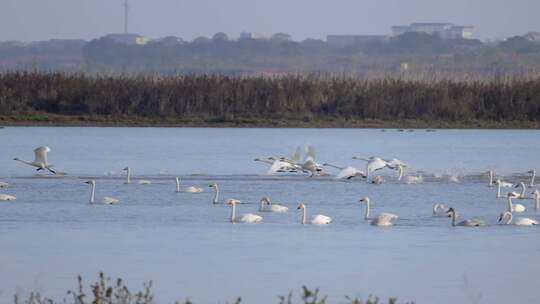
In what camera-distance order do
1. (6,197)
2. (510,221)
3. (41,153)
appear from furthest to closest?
1. (41,153)
2. (6,197)
3. (510,221)

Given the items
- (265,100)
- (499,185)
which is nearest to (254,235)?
(499,185)

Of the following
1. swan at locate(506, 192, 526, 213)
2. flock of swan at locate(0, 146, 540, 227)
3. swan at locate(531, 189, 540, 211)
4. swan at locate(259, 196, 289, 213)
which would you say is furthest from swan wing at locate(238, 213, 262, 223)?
swan at locate(531, 189, 540, 211)

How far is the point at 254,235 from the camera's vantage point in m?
17.1

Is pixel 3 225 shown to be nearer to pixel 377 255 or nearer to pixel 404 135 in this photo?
pixel 377 255

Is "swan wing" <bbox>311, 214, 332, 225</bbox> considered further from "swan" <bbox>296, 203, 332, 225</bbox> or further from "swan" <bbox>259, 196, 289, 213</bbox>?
"swan" <bbox>259, 196, 289, 213</bbox>

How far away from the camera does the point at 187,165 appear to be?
97.1 feet

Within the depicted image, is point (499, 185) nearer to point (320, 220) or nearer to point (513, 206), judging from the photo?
point (513, 206)

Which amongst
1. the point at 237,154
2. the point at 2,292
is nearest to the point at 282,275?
the point at 2,292

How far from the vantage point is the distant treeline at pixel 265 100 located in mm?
42281

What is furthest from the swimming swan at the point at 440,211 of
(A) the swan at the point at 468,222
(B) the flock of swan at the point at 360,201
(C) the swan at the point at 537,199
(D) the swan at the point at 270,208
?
(C) the swan at the point at 537,199

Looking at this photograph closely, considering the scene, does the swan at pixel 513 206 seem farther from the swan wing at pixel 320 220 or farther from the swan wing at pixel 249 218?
the swan wing at pixel 249 218

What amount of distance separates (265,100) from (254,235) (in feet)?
84.9

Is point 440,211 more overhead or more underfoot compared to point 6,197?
more overhead

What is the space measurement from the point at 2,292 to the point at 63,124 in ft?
98.8
